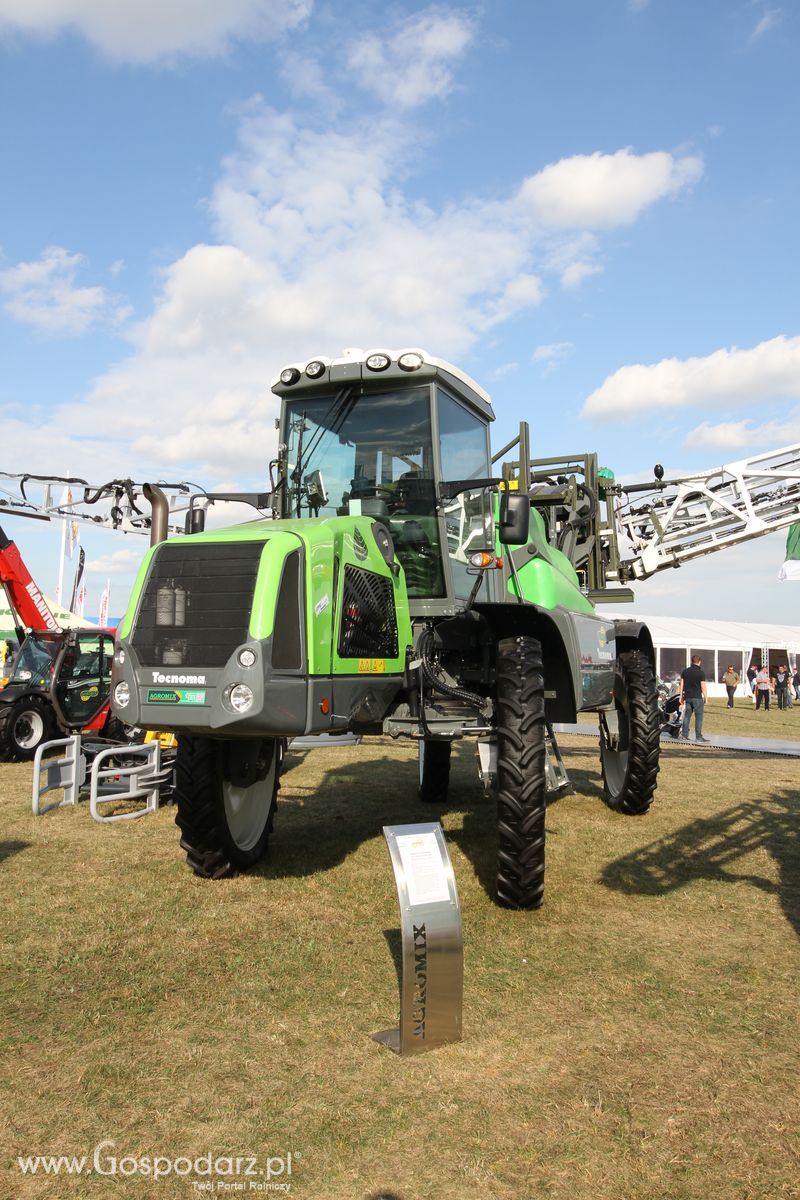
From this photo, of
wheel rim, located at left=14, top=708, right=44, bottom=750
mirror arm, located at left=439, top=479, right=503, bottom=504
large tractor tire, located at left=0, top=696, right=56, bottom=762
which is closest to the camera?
mirror arm, located at left=439, top=479, right=503, bottom=504

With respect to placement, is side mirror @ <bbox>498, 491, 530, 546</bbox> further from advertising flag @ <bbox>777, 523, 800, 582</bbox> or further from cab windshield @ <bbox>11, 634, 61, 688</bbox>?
advertising flag @ <bbox>777, 523, 800, 582</bbox>

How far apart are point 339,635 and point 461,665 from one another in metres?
1.85

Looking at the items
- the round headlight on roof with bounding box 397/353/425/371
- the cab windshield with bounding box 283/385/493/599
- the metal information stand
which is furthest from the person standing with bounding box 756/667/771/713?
the metal information stand

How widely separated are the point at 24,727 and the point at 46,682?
2.37ft

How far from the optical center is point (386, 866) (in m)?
5.96

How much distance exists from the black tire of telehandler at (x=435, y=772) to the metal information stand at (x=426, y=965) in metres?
4.56

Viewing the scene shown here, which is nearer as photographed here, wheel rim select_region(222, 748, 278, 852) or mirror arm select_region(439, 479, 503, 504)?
mirror arm select_region(439, 479, 503, 504)

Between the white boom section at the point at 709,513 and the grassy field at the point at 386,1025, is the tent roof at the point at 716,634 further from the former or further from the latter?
the grassy field at the point at 386,1025

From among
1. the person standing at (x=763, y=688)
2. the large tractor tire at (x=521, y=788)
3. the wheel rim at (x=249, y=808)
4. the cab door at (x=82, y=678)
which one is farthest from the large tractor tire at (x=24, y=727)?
the person standing at (x=763, y=688)

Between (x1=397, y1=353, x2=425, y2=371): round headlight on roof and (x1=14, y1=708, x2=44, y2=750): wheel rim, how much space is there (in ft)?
28.2

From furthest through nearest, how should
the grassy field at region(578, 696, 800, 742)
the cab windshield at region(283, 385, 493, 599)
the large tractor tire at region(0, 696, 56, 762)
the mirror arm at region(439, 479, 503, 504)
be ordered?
the grassy field at region(578, 696, 800, 742)
the large tractor tire at region(0, 696, 56, 762)
the cab windshield at region(283, 385, 493, 599)
the mirror arm at region(439, 479, 503, 504)

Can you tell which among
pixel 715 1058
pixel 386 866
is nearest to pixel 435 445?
pixel 386 866

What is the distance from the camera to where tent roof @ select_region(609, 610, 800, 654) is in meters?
32.1

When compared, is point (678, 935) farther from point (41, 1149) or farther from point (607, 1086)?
point (41, 1149)
